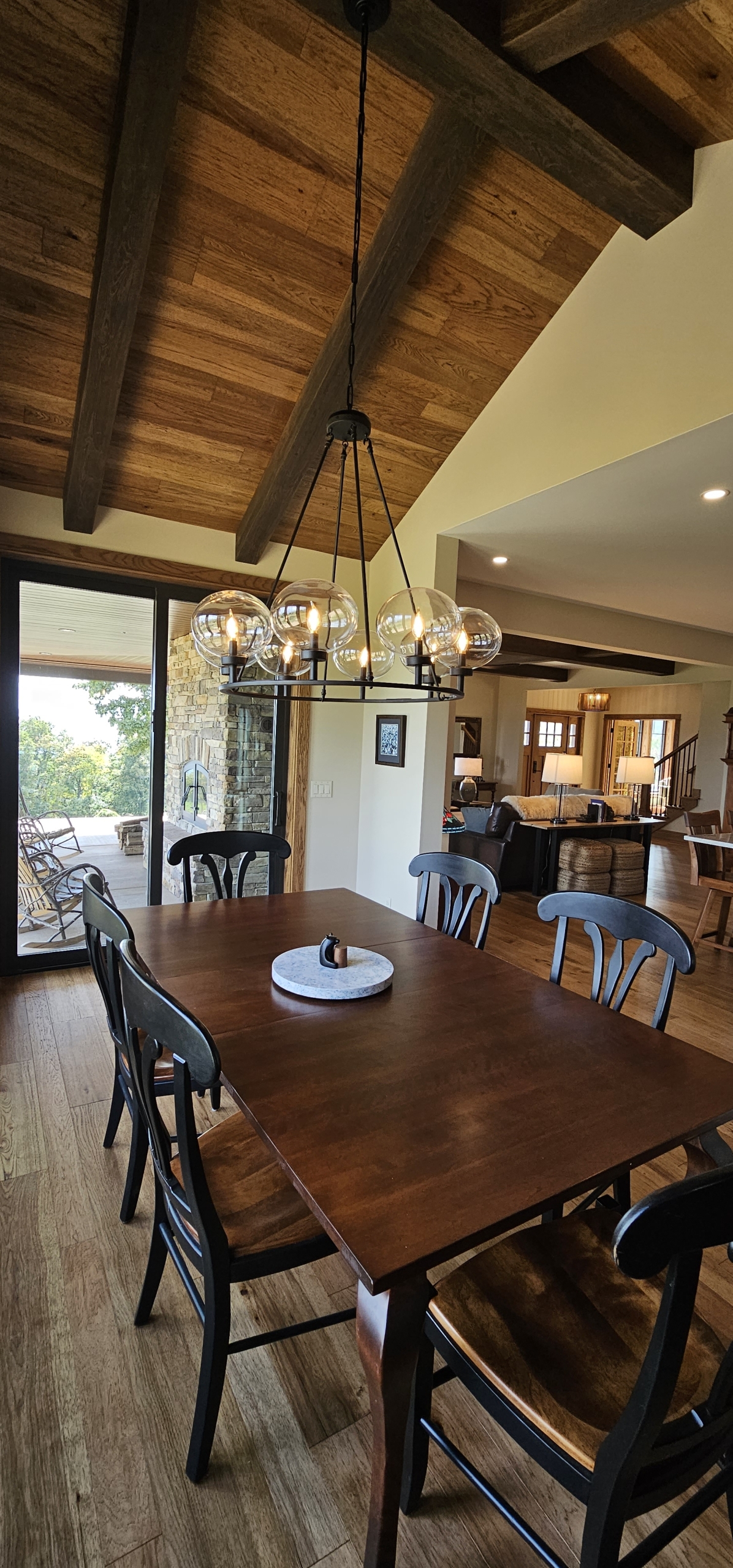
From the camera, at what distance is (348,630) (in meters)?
1.96

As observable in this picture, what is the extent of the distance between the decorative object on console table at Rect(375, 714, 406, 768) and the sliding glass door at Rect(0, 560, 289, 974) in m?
0.67

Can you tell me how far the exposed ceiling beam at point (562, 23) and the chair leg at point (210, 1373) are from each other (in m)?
3.18

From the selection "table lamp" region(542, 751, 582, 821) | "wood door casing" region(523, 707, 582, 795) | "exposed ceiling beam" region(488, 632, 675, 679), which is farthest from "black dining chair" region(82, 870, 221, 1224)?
"wood door casing" region(523, 707, 582, 795)

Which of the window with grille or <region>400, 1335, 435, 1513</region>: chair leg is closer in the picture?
<region>400, 1335, 435, 1513</region>: chair leg

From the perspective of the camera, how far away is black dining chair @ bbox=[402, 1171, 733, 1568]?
0.78m

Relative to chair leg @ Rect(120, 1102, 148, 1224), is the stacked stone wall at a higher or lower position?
higher

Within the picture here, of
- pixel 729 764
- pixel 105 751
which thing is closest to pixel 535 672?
pixel 729 764

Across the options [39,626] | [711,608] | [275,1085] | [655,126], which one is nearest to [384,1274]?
[275,1085]

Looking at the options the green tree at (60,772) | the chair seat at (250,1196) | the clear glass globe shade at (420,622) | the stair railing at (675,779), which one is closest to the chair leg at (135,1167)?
the chair seat at (250,1196)

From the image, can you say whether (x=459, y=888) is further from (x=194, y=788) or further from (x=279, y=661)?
(x=194, y=788)

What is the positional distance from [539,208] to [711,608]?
396 cm

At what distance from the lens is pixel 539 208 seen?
109 inches

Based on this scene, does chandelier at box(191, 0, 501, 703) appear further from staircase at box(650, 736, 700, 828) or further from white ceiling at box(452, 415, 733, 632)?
staircase at box(650, 736, 700, 828)

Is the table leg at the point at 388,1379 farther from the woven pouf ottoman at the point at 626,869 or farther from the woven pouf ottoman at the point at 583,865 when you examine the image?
the woven pouf ottoman at the point at 626,869
